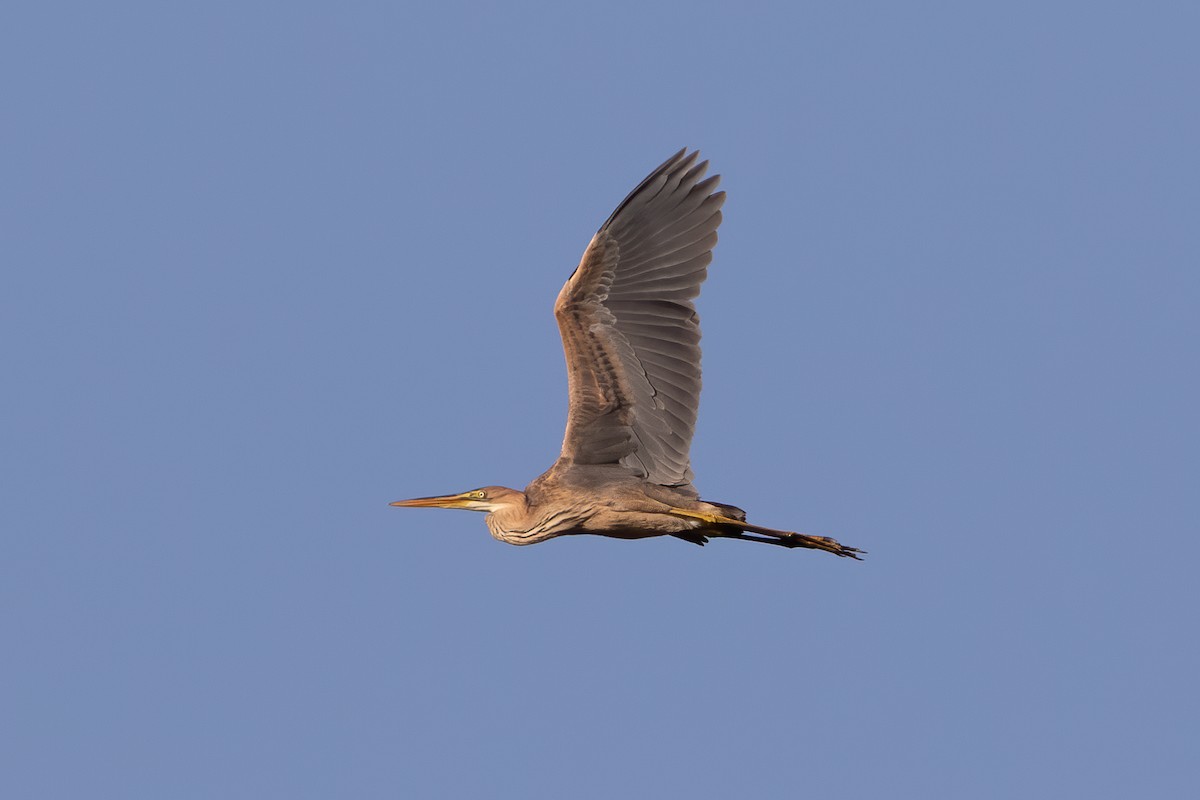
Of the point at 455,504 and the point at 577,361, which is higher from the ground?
the point at 577,361

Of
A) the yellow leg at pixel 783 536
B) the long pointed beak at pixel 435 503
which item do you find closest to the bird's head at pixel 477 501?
the long pointed beak at pixel 435 503

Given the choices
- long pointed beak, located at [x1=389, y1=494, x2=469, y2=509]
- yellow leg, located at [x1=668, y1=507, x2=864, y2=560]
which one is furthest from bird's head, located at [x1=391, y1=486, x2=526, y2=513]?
yellow leg, located at [x1=668, y1=507, x2=864, y2=560]

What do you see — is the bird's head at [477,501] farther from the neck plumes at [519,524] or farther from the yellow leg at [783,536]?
the yellow leg at [783,536]

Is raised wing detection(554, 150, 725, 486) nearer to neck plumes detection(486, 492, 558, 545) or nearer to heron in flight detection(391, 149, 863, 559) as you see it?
heron in flight detection(391, 149, 863, 559)

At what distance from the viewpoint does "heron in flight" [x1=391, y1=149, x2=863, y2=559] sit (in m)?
14.8

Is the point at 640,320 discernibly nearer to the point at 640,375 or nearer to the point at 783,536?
the point at 640,375

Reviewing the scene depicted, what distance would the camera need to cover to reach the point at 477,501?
1570 centimetres

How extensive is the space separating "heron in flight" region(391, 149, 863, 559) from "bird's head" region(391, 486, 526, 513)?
0.26 meters

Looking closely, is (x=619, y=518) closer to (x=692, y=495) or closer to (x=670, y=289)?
(x=692, y=495)

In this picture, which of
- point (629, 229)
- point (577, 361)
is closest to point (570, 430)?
point (577, 361)

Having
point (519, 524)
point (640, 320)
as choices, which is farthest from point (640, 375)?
point (519, 524)

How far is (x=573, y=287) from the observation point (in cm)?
1472

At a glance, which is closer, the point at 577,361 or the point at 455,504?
the point at 577,361

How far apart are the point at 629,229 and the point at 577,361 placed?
3.67 feet
